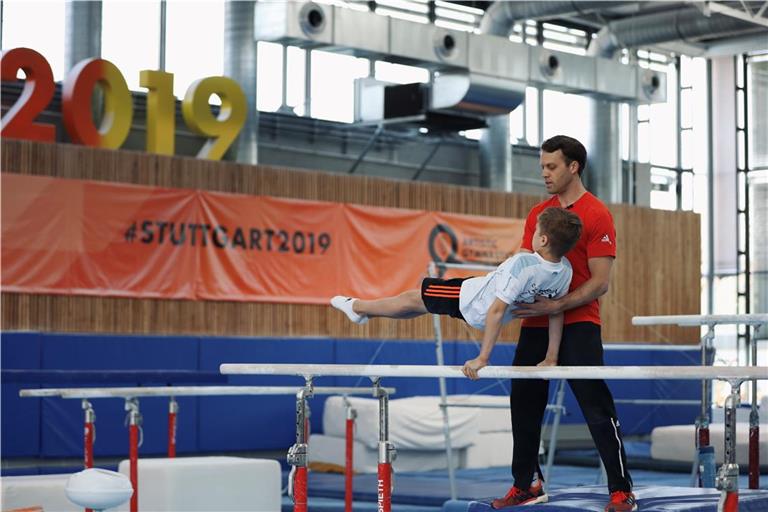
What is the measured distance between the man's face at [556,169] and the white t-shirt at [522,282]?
0.30 metres

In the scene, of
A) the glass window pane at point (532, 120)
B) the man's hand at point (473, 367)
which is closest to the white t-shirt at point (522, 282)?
the man's hand at point (473, 367)

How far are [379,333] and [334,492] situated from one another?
4.15 m

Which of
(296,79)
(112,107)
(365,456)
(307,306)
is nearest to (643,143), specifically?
(296,79)

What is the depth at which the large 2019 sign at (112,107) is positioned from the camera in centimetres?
1205

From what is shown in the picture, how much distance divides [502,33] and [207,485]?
404 inches

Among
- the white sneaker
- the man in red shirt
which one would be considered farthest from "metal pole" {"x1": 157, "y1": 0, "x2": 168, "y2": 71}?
the man in red shirt

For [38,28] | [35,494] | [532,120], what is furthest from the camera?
[532,120]

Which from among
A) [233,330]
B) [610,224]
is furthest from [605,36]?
[610,224]

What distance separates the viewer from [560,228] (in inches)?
186

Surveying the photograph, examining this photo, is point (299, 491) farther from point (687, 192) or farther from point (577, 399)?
point (687, 192)

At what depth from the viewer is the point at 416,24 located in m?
14.5

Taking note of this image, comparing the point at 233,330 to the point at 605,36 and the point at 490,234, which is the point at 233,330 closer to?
the point at 490,234

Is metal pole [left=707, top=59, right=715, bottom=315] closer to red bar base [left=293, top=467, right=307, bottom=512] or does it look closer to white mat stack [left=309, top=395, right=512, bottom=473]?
white mat stack [left=309, top=395, right=512, bottom=473]

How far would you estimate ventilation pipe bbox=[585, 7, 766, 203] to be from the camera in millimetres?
17594
